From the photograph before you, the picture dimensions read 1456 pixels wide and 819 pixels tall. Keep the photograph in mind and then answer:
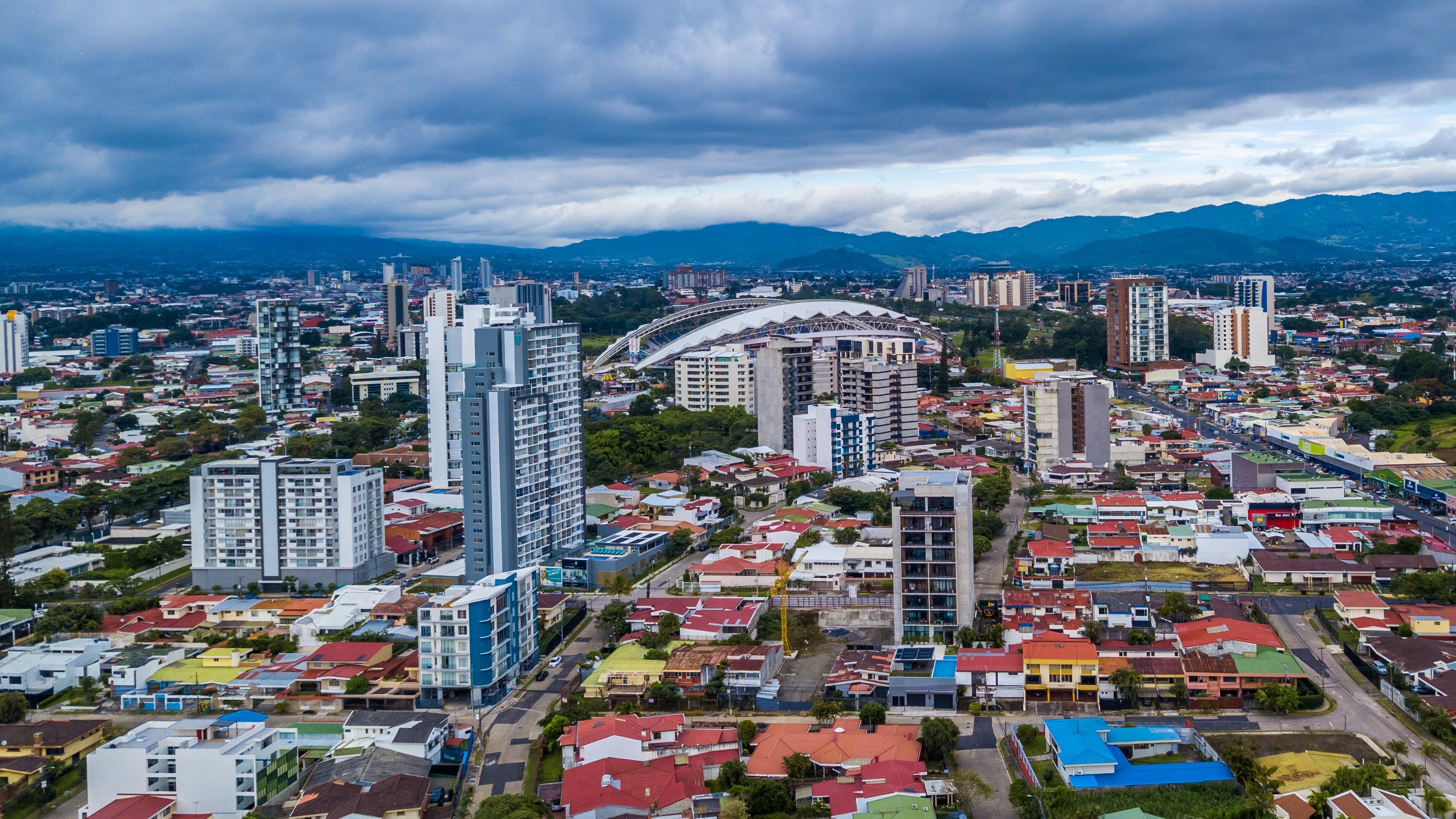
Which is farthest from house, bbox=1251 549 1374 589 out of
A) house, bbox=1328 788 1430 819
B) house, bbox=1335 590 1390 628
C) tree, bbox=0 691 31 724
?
tree, bbox=0 691 31 724

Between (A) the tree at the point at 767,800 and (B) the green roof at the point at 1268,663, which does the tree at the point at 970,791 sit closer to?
(A) the tree at the point at 767,800

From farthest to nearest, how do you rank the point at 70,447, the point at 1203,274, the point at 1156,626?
1. the point at 1203,274
2. the point at 70,447
3. the point at 1156,626

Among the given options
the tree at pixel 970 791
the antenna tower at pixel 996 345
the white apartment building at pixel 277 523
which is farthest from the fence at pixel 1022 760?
the antenna tower at pixel 996 345

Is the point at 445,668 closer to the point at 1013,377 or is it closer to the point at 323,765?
the point at 323,765

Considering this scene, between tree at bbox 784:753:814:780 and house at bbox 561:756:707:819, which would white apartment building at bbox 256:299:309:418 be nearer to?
house at bbox 561:756:707:819

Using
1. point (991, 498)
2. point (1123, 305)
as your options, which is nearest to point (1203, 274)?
point (1123, 305)
